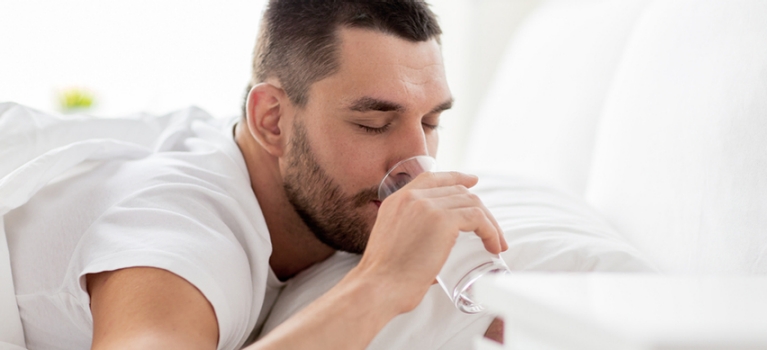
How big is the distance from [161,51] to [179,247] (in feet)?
8.44

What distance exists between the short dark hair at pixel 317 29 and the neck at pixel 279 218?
136 mm

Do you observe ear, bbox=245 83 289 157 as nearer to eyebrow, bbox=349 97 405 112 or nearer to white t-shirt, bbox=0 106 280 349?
→ white t-shirt, bbox=0 106 280 349

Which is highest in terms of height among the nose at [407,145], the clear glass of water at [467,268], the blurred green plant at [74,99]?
the nose at [407,145]

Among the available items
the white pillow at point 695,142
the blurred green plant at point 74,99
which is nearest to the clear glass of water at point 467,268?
the white pillow at point 695,142

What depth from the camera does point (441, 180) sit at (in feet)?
2.83

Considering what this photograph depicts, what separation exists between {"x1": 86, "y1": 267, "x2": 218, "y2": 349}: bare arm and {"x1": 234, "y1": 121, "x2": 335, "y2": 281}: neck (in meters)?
0.43

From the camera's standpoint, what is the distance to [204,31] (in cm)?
325

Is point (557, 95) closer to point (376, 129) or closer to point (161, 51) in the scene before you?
point (376, 129)

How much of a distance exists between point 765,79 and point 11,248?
1.09m

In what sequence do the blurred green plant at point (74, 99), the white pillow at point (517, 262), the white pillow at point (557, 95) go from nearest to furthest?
the white pillow at point (517, 262) → the white pillow at point (557, 95) → the blurred green plant at point (74, 99)

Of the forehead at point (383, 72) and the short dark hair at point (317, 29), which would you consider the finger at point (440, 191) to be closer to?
the forehead at point (383, 72)

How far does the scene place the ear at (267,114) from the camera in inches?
48.7

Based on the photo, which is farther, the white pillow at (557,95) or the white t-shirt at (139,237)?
the white pillow at (557,95)

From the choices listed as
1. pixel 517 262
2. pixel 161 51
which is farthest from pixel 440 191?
pixel 161 51
